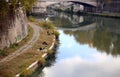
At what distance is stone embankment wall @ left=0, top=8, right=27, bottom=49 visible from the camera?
62.1 ft

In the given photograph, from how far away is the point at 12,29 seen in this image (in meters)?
21.0

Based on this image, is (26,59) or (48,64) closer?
(26,59)

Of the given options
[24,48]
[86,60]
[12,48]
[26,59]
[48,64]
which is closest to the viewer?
[26,59]

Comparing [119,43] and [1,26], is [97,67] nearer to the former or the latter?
[1,26]

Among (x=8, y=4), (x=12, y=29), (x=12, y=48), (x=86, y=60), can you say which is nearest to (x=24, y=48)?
(x=12, y=48)

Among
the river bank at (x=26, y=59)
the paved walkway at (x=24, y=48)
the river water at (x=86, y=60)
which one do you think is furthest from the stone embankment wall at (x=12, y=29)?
the river water at (x=86, y=60)

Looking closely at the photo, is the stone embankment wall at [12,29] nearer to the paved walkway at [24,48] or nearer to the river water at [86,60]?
the paved walkway at [24,48]

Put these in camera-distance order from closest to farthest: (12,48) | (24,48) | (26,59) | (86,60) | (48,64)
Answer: (26,59) < (48,64) < (12,48) < (24,48) < (86,60)

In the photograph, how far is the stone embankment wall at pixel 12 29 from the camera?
62.1 feet

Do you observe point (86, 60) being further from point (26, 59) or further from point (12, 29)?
point (12, 29)

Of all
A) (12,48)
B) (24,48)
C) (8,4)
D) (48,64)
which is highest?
(8,4)

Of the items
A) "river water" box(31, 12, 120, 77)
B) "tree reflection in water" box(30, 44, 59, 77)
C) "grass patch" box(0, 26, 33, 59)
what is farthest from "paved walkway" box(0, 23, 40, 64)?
"river water" box(31, 12, 120, 77)

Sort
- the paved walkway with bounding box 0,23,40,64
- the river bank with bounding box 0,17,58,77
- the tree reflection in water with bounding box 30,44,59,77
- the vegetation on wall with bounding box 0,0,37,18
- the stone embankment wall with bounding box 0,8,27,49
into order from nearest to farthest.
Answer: the river bank with bounding box 0,17,58,77
the tree reflection in water with bounding box 30,44,59,77
the paved walkway with bounding box 0,23,40,64
the vegetation on wall with bounding box 0,0,37,18
the stone embankment wall with bounding box 0,8,27,49

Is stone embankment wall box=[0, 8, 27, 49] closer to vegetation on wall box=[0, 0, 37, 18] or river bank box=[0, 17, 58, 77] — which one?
vegetation on wall box=[0, 0, 37, 18]
